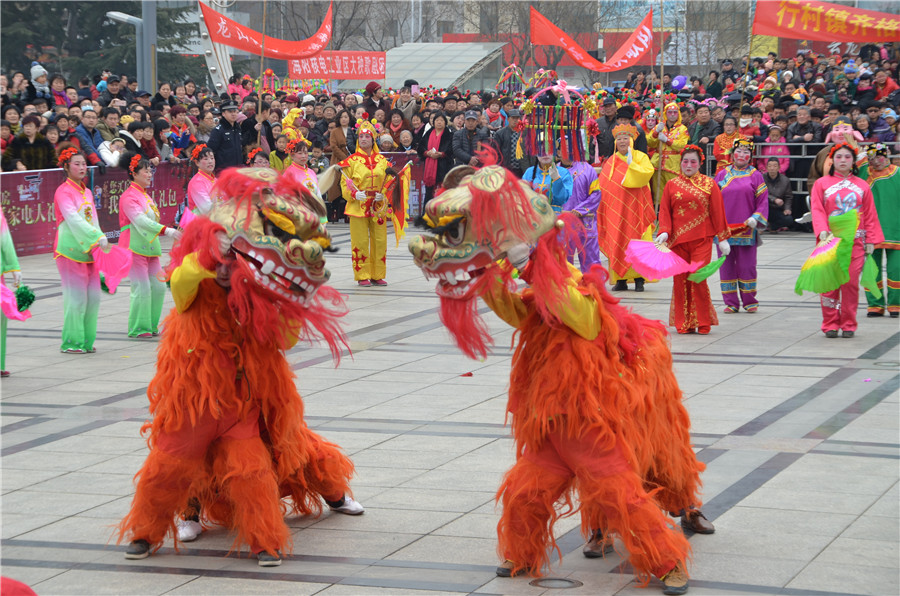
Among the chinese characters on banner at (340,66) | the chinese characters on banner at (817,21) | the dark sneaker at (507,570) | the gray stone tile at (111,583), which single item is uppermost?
the chinese characters on banner at (340,66)

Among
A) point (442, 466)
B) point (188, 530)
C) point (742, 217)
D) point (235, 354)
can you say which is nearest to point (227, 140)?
point (742, 217)

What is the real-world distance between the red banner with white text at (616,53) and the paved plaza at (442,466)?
30.1 ft

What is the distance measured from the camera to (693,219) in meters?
10.3

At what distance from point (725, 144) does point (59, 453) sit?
43.1 feet

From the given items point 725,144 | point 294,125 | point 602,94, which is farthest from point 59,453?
point 725,144

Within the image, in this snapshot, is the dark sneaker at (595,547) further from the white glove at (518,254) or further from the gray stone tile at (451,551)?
the white glove at (518,254)

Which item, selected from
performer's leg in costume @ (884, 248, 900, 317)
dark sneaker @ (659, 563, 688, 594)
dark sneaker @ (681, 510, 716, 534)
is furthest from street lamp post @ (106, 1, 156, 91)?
dark sneaker @ (659, 563, 688, 594)

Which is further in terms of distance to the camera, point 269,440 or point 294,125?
point 294,125

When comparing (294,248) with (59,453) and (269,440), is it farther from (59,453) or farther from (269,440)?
(59,453)

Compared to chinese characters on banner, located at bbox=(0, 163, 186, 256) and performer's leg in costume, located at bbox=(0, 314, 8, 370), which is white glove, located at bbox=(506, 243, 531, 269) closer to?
performer's leg in costume, located at bbox=(0, 314, 8, 370)

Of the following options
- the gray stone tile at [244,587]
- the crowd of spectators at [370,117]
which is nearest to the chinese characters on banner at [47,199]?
the crowd of spectators at [370,117]

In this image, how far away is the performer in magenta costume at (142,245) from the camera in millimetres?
10125

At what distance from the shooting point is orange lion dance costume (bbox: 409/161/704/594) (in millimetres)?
4656

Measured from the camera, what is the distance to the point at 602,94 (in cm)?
1558
